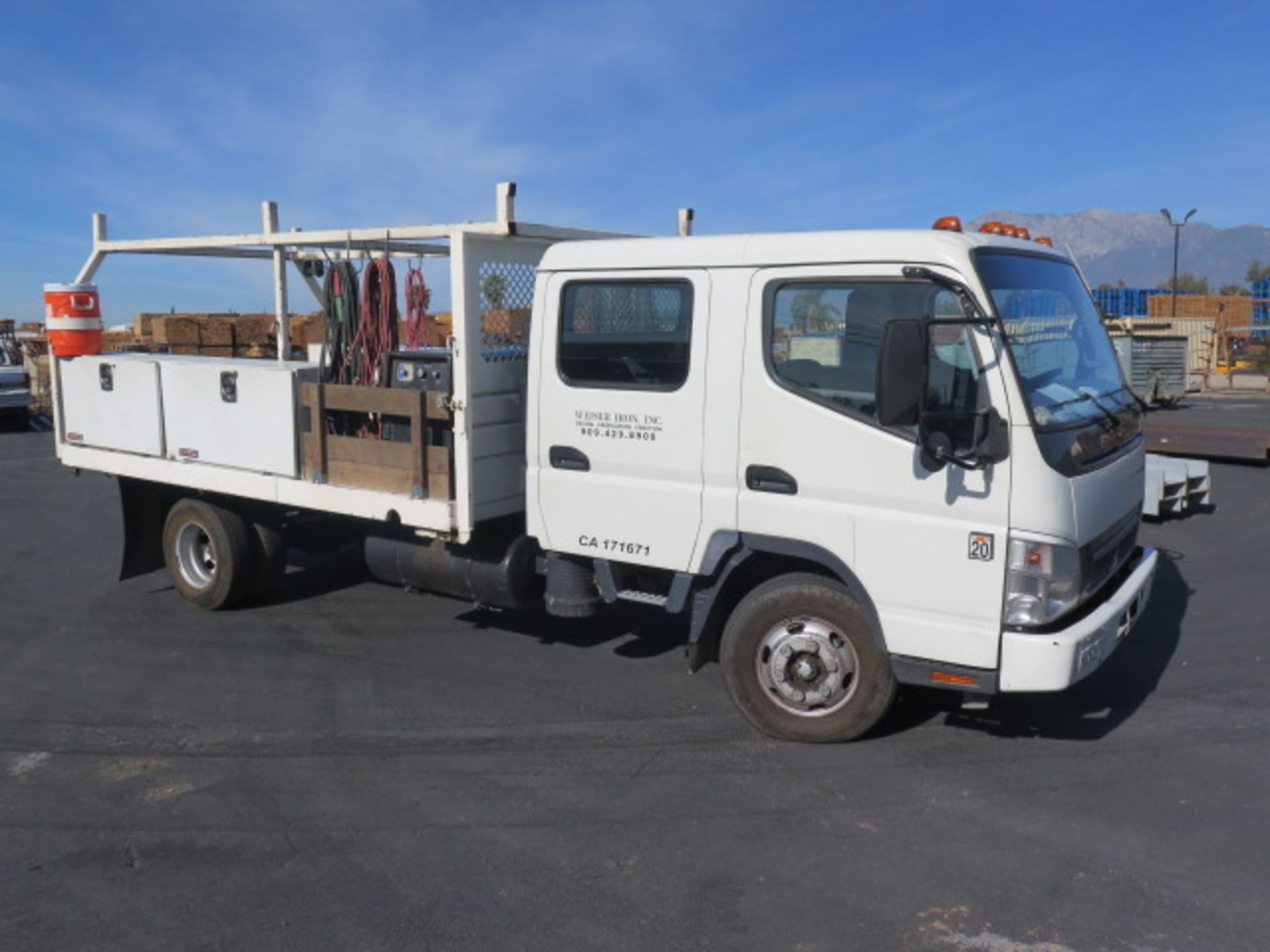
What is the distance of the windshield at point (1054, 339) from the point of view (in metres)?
4.41

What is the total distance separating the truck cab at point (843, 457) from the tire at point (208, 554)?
286 centimetres

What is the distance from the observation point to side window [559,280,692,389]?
510 centimetres

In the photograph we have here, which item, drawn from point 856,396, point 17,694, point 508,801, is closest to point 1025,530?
point 856,396

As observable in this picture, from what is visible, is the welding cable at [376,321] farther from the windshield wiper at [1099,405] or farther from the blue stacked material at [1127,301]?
the blue stacked material at [1127,301]

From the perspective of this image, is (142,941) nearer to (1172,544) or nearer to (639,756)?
(639,756)

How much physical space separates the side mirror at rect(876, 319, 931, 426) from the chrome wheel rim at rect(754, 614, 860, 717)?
1.15 meters

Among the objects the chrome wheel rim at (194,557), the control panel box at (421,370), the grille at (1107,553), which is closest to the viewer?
the grille at (1107,553)

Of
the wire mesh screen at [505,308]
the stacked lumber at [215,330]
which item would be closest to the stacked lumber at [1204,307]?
the stacked lumber at [215,330]

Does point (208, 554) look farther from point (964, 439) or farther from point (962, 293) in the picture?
point (962, 293)

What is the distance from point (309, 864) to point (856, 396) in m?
2.93

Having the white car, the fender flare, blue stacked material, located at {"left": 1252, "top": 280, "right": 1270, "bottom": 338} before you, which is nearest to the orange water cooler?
the fender flare

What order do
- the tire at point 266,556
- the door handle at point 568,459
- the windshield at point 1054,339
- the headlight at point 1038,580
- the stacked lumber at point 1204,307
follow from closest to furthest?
the headlight at point 1038,580
the windshield at point 1054,339
the door handle at point 568,459
the tire at point 266,556
the stacked lumber at point 1204,307

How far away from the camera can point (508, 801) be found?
4.57 meters

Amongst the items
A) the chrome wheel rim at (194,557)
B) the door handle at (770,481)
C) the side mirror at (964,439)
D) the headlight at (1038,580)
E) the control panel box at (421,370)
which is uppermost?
the control panel box at (421,370)
